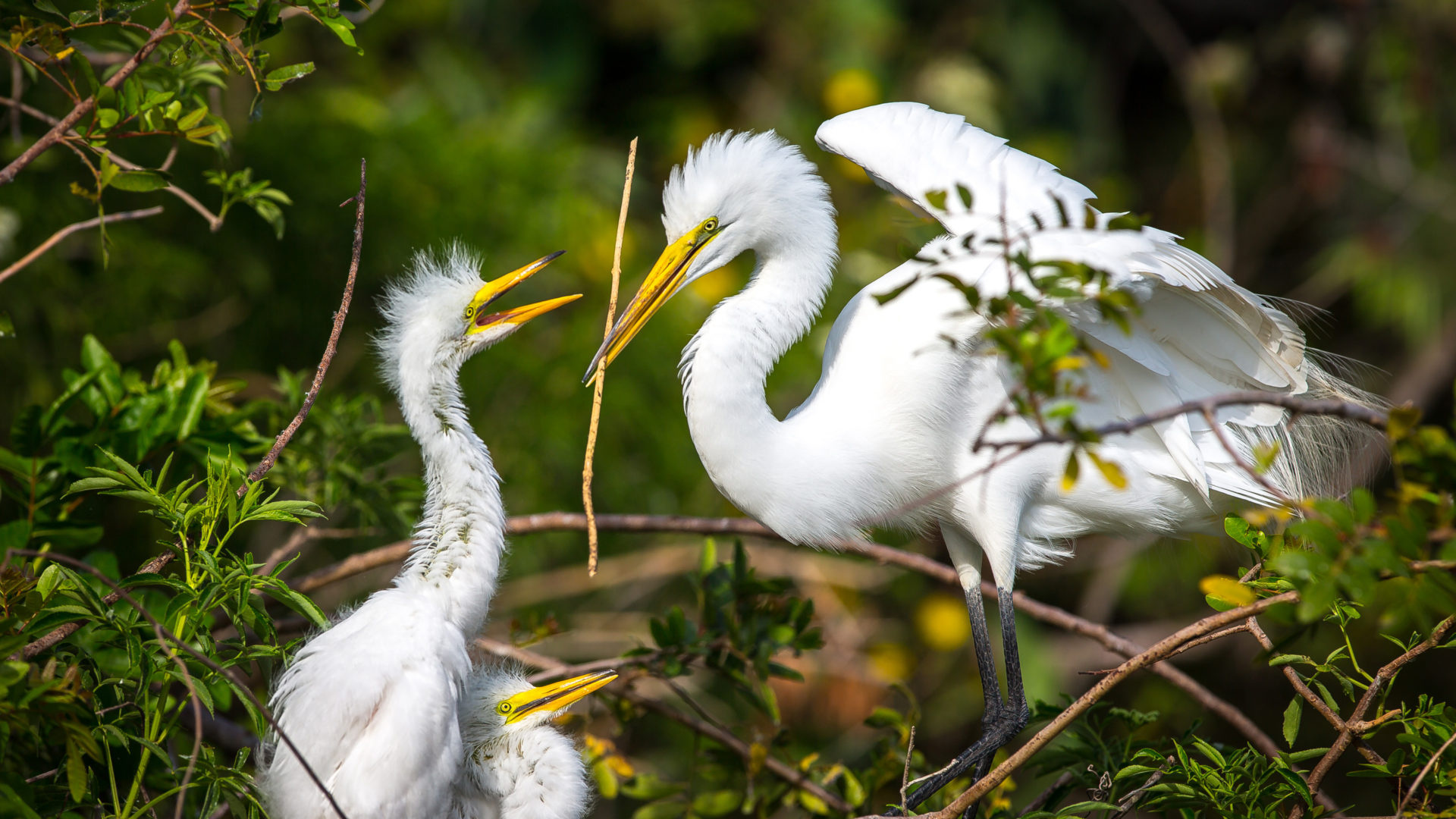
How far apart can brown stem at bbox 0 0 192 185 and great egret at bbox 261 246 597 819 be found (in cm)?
56

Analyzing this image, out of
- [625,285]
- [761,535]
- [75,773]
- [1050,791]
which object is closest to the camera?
[75,773]

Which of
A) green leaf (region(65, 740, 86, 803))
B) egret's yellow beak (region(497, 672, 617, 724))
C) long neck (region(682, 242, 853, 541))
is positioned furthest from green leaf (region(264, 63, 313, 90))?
egret's yellow beak (region(497, 672, 617, 724))

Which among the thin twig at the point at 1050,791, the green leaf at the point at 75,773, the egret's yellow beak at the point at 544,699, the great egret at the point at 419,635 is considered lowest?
the thin twig at the point at 1050,791

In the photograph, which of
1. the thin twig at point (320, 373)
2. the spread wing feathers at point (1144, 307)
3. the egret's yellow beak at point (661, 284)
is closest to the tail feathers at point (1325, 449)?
the spread wing feathers at point (1144, 307)

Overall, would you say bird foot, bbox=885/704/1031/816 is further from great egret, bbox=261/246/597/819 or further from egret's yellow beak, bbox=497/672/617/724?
great egret, bbox=261/246/597/819

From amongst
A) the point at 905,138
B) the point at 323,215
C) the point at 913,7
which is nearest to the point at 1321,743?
the point at 913,7

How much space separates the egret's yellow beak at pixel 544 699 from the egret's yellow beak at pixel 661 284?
490mm

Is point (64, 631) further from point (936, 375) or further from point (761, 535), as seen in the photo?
point (936, 375)

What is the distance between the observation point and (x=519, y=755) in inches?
68.4

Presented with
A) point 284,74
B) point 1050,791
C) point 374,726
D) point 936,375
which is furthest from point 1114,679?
point 284,74

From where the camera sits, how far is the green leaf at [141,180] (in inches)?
60.4

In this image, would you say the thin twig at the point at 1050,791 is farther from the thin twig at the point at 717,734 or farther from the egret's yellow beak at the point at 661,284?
the egret's yellow beak at the point at 661,284

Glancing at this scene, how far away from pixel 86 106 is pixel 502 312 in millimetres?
690

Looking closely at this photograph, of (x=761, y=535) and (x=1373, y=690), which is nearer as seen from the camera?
(x=1373, y=690)
